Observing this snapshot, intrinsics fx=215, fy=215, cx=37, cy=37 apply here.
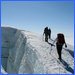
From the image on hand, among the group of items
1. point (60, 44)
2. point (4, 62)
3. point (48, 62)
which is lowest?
point (4, 62)

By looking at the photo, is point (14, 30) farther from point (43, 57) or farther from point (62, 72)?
point (62, 72)

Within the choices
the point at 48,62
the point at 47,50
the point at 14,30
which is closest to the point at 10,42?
the point at 14,30

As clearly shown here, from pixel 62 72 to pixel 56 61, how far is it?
263 centimetres

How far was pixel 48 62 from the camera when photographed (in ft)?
52.2

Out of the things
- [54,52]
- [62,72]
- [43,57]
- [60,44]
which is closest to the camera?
[62,72]

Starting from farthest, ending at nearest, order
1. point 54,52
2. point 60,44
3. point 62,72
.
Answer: point 54,52 < point 60,44 < point 62,72

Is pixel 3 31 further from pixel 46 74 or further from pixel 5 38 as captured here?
pixel 46 74

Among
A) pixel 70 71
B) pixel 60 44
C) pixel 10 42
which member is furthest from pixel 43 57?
pixel 10 42

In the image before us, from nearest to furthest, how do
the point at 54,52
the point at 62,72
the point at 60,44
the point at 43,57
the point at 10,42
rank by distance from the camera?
the point at 62,72 < the point at 60,44 < the point at 43,57 < the point at 54,52 < the point at 10,42

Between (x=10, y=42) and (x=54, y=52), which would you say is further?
(x=10, y=42)

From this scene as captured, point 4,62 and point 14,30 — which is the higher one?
point 14,30

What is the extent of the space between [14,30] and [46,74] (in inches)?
1401

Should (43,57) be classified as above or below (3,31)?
below

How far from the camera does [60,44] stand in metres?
15.0
